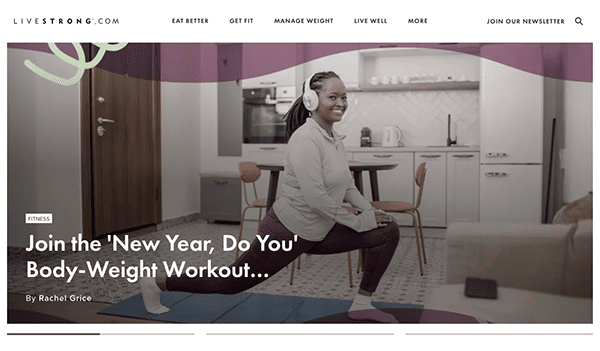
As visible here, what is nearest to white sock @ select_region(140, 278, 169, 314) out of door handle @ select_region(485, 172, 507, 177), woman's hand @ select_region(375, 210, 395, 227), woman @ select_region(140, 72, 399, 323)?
woman @ select_region(140, 72, 399, 323)

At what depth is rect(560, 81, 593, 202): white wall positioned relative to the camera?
1270 millimetres

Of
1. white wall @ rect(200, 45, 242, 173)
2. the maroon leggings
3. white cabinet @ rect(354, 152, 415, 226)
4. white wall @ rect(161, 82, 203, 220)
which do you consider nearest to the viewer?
the maroon leggings

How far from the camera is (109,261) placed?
4.55 ft

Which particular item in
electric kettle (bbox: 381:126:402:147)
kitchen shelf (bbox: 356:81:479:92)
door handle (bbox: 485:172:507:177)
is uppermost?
kitchen shelf (bbox: 356:81:479:92)

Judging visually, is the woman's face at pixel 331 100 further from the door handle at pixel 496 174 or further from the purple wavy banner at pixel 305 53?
the door handle at pixel 496 174

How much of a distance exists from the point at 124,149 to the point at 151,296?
6.00 ft

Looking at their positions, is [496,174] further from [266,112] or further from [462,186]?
[266,112]

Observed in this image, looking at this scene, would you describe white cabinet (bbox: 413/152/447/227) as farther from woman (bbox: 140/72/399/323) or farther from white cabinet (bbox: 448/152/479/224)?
woman (bbox: 140/72/399/323)

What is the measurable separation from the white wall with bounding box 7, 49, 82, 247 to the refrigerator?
2699mm

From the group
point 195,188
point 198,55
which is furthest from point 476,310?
point 195,188

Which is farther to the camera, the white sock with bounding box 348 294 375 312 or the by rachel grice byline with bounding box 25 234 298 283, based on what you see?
the white sock with bounding box 348 294 375 312

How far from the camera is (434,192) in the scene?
373 centimetres
